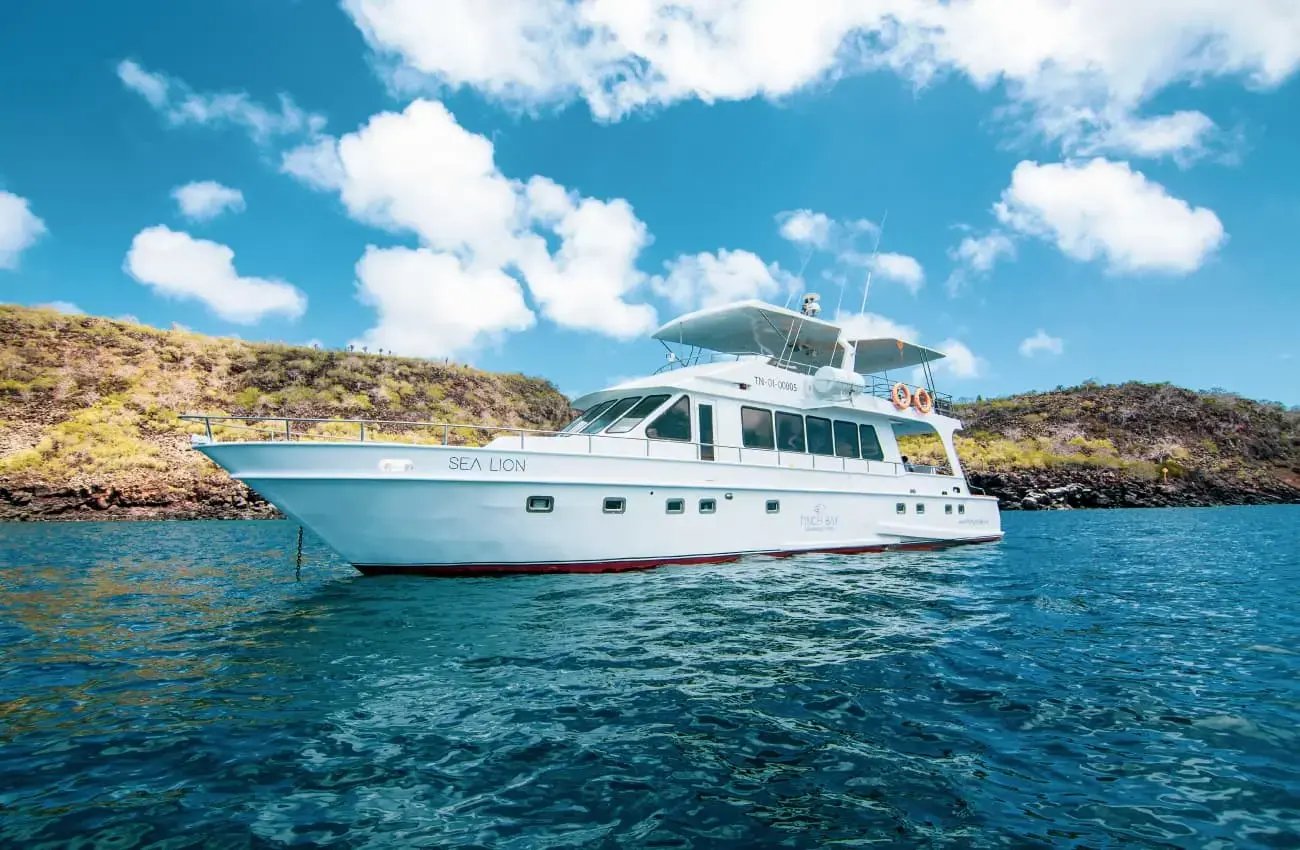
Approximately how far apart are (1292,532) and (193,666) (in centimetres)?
3180

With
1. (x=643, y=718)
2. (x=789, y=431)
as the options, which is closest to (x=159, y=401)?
(x=789, y=431)

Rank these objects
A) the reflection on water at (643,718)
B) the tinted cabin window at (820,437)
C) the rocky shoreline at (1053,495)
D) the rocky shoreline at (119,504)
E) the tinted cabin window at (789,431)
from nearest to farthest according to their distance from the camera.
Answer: the reflection on water at (643,718), the tinted cabin window at (789,431), the tinted cabin window at (820,437), the rocky shoreline at (119,504), the rocky shoreline at (1053,495)

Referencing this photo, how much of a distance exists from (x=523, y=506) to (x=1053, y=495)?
167ft

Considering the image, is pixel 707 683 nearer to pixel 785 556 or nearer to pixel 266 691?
pixel 266 691

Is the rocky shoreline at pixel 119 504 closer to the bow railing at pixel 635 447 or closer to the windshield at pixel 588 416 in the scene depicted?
the bow railing at pixel 635 447

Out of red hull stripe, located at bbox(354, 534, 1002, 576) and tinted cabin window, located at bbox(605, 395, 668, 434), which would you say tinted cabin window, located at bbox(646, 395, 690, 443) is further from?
red hull stripe, located at bbox(354, 534, 1002, 576)

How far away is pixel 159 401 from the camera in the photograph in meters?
44.5

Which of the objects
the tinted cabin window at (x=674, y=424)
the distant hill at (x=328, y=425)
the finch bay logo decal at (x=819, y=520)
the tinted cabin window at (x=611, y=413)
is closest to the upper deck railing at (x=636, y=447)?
the tinted cabin window at (x=674, y=424)

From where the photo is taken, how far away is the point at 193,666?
19.7ft

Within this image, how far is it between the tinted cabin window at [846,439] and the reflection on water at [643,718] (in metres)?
6.18

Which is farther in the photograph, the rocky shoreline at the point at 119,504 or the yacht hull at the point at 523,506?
the rocky shoreline at the point at 119,504

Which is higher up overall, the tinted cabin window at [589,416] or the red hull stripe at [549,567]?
the tinted cabin window at [589,416]

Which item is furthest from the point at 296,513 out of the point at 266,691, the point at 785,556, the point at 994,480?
the point at 994,480

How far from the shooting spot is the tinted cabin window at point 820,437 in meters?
14.9
